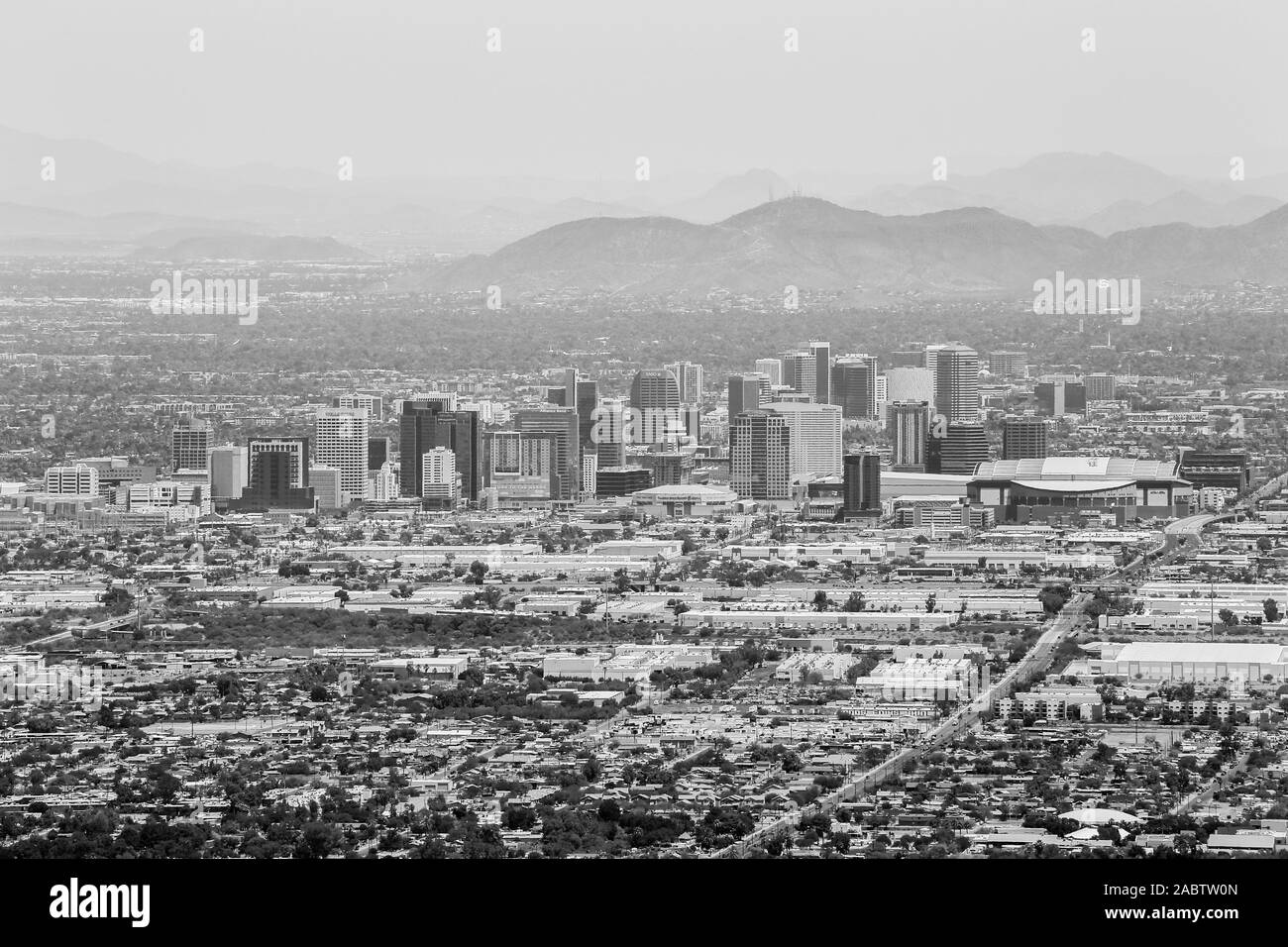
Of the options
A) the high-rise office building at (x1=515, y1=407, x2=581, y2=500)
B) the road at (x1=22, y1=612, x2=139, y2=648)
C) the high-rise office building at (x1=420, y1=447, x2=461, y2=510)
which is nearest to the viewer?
the road at (x1=22, y1=612, x2=139, y2=648)

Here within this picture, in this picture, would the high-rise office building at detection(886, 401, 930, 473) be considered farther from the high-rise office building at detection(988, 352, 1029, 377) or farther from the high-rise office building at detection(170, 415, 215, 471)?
the high-rise office building at detection(988, 352, 1029, 377)

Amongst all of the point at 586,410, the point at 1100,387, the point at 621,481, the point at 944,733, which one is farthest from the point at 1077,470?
the point at 944,733

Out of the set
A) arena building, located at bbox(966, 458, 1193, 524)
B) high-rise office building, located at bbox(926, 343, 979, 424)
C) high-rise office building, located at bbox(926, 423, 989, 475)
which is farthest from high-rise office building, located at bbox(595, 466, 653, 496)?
high-rise office building, located at bbox(926, 343, 979, 424)

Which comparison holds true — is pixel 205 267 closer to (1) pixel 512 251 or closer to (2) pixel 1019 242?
A: (1) pixel 512 251

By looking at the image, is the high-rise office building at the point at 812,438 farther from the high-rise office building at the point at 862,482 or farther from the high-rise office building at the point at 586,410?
the high-rise office building at the point at 862,482

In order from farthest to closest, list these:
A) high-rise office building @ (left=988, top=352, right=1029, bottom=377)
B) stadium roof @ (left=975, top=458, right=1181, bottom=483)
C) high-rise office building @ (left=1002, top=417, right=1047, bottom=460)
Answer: high-rise office building @ (left=988, top=352, right=1029, bottom=377), high-rise office building @ (left=1002, top=417, right=1047, bottom=460), stadium roof @ (left=975, top=458, right=1181, bottom=483)

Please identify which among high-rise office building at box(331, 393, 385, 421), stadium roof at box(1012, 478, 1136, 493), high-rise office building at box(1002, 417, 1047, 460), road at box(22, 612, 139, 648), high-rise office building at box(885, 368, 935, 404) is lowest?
road at box(22, 612, 139, 648)
